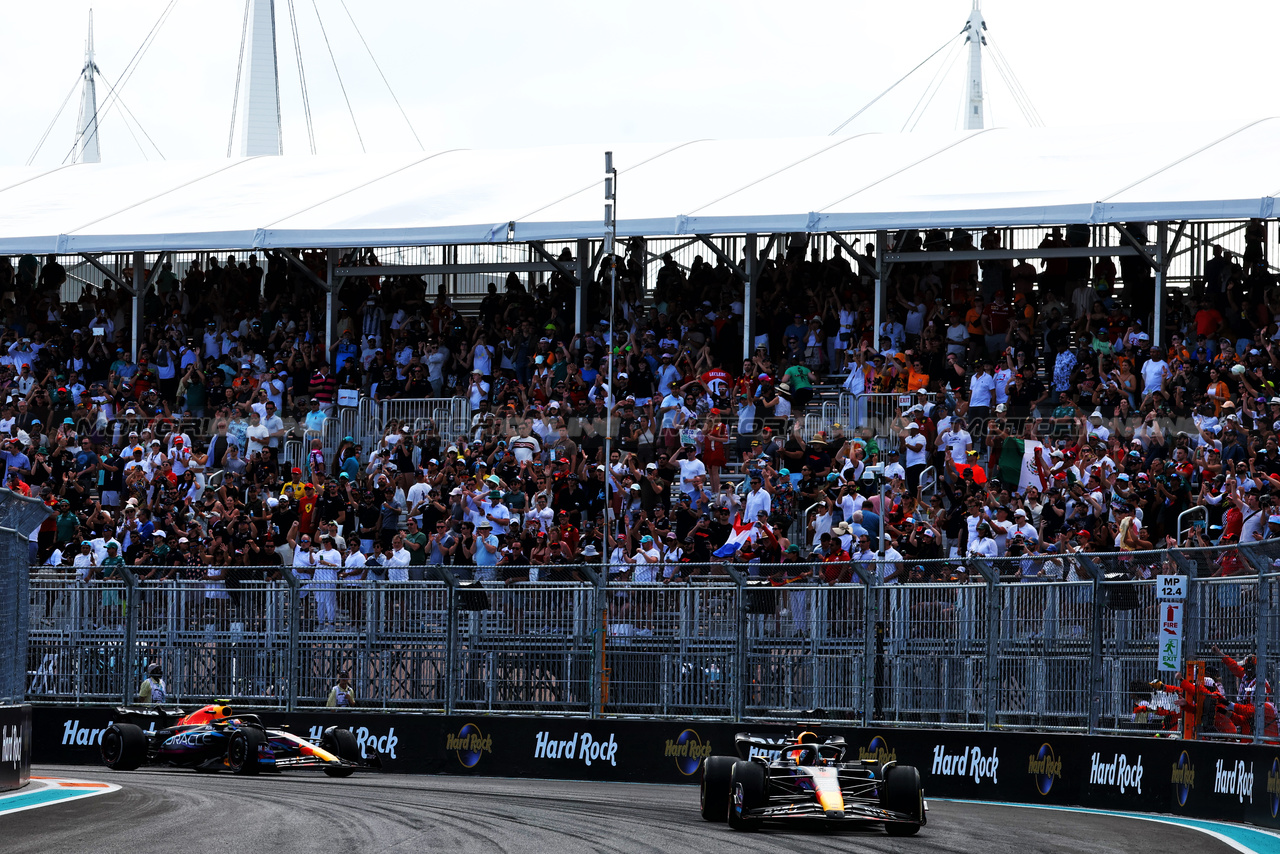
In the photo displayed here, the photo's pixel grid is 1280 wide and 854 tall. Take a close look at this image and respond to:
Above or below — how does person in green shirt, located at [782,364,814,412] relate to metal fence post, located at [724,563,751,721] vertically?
above

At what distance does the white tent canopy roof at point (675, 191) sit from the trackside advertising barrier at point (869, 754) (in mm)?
10934

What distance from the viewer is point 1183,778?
14500 millimetres

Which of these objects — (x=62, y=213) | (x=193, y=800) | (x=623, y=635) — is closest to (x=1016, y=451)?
(x=623, y=635)

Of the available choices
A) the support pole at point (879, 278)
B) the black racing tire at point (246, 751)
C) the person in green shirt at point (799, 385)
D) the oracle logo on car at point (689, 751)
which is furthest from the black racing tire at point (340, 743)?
the support pole at point (879, 278)

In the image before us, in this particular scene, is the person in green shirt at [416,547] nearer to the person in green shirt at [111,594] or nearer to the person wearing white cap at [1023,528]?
the person in green shirt at [111,594]

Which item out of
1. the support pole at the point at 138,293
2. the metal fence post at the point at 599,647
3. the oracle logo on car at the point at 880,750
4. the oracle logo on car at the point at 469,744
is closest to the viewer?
the oracle logo on car at the point at 880,750

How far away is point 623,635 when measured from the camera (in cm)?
1909

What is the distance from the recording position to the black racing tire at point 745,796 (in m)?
12.8

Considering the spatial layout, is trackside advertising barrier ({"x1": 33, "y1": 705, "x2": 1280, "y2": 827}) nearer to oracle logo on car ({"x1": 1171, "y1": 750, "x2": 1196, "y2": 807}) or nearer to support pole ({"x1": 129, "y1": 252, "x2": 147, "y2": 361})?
oracle logo on car ({"x1": 1171, "y1": 750, "x2": 1196, "y2": 807})

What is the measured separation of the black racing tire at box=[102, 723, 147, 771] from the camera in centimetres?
1875

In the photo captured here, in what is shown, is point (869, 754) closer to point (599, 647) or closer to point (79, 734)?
point (599, 647)

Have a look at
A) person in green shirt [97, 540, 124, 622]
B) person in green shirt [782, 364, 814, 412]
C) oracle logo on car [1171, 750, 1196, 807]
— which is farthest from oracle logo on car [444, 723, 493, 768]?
person in green shirt [782, 364, 814, 412]

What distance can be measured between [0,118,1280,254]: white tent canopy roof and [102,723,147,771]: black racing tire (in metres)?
12.4

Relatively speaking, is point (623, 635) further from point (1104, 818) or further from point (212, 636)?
point (1104, 818)
